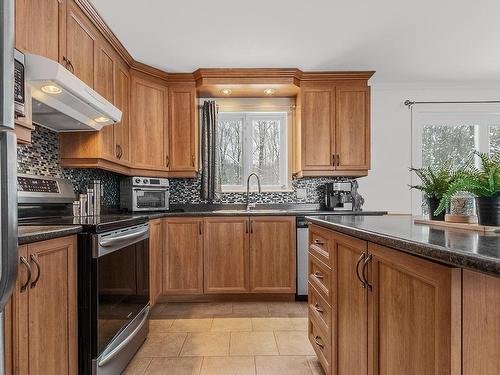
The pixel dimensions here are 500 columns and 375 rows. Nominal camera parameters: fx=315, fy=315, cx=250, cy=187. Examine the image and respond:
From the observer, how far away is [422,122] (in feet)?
12.9

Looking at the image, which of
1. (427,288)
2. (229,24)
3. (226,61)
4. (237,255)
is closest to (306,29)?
(229,24)

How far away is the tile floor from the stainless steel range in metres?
0.20

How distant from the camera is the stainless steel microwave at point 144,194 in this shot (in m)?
3.18

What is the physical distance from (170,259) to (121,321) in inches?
51.0

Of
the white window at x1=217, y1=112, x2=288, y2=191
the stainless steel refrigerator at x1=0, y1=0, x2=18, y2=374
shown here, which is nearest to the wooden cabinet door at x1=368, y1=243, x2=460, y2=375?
the stainless steel refrigerator at x1=0, y1=0, x2=18, y2=374

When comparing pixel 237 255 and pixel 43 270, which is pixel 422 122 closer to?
pixel 237 255

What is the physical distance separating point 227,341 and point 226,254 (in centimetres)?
96

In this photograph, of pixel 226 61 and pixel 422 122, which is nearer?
pixel 226 61

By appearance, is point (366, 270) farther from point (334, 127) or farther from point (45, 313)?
point (334, 127)

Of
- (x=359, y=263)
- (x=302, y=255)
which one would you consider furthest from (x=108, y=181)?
(x=359, y=263)

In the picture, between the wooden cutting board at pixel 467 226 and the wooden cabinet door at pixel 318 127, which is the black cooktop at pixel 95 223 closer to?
the wooden cutting board at pixel 467 226

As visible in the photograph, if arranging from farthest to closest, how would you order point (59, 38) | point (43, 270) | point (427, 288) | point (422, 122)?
point (422, 122), point (59, 38), point (43, 270), point (427, 288)

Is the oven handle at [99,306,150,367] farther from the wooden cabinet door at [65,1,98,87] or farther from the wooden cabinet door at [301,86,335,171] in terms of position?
the wooden cabinet door at [301,86,335,171]

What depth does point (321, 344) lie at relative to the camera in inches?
70.5
